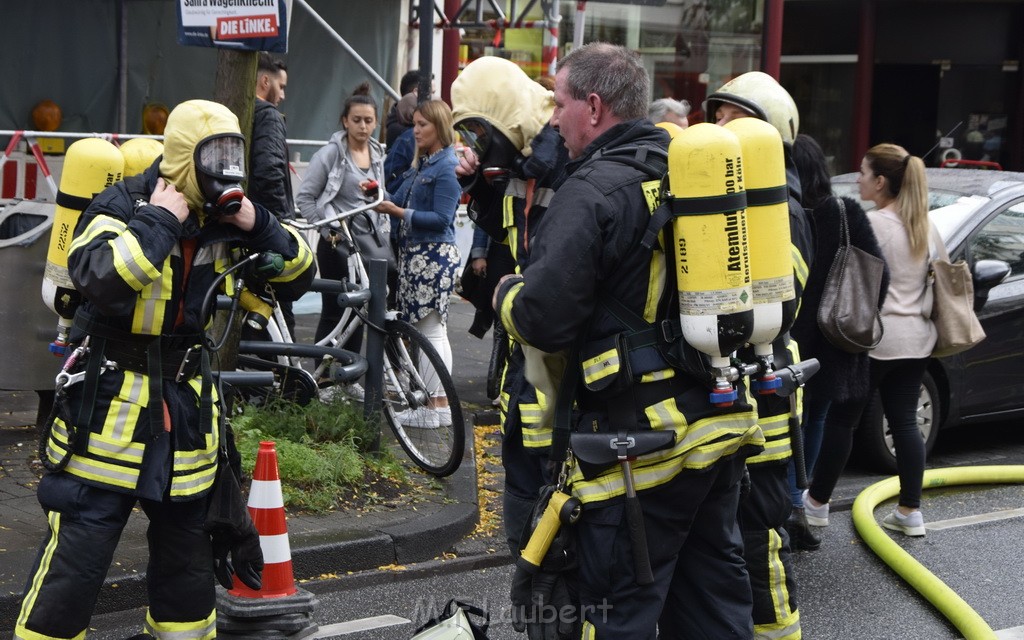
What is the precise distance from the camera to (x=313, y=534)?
5.61m

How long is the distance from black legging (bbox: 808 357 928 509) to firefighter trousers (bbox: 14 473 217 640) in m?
3.36

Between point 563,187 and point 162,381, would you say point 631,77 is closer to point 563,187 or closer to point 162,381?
point 563,187

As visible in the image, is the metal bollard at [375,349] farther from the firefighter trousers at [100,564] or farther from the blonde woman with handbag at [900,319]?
the firefighter trousers at [100,564]

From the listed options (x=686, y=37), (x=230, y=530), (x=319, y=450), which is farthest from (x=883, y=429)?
(x=686, y=37)

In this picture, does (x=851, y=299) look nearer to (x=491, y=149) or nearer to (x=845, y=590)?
(x=845, y=590)

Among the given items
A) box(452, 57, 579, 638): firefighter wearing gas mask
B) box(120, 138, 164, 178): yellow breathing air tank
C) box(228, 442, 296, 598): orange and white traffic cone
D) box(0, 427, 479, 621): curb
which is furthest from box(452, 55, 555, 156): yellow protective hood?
box(0, 427, 479, 621): curb

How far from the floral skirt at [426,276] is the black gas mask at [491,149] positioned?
107 inches

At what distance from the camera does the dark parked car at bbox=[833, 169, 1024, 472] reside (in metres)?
7.56

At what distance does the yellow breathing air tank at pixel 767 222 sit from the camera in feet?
12.2

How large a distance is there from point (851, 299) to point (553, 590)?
2689 mm

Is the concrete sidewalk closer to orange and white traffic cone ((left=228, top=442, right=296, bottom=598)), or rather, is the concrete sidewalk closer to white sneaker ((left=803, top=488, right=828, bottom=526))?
orange and white traffic cone ((left=228, top=442, right=296, bottom=598))

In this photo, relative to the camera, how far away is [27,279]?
6.59 meters

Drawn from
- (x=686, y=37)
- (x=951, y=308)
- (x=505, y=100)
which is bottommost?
(x=951, y=308)

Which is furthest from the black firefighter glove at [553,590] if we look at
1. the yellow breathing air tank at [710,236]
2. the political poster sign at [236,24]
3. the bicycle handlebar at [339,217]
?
the bicycle handlebar at [339,217]
